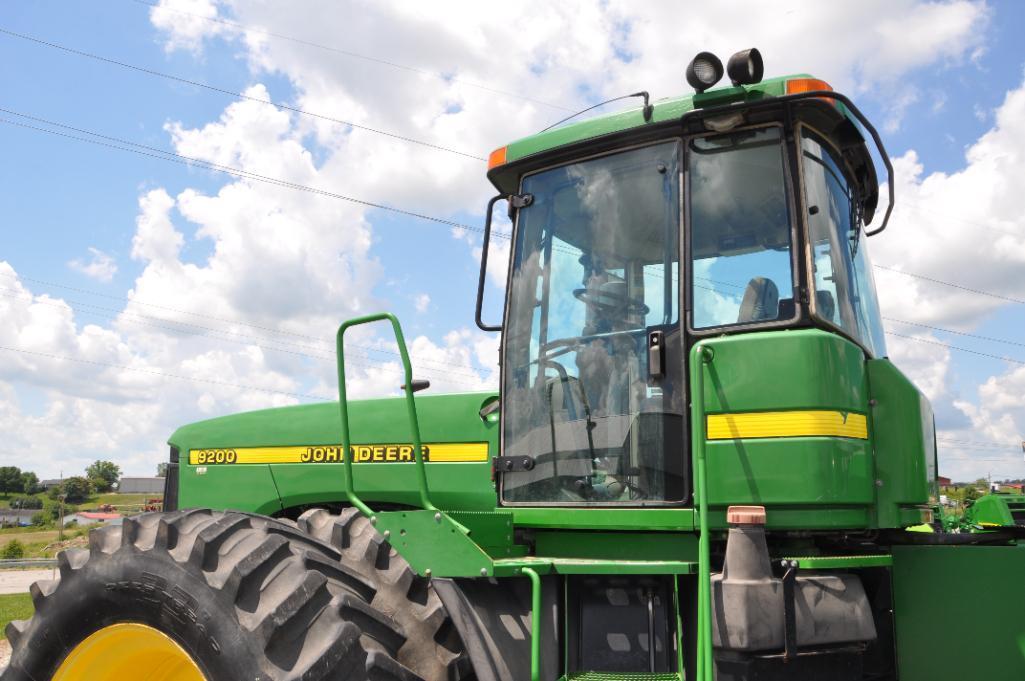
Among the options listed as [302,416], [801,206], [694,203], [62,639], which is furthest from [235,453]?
[801,206]

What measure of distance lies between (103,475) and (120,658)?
147 metres

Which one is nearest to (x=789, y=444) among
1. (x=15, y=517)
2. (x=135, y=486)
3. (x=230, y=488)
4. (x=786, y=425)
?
(x=786, y=425)

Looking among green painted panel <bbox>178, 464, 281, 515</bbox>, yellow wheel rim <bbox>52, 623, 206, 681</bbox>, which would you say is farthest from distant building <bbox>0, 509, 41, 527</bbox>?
yellow wheel rim <bbox>52, 623, 206, 681</bbox>

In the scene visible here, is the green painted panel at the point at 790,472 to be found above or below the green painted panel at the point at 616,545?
above

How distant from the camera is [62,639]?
3.90 m

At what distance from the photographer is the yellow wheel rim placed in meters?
3.76

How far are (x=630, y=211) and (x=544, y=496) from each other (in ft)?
4.61

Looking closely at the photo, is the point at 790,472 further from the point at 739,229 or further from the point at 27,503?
the point at 27,503

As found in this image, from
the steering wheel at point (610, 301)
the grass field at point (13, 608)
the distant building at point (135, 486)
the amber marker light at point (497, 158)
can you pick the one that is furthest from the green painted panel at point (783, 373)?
the distant building at point (135, 486)

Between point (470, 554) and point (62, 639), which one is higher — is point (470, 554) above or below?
above

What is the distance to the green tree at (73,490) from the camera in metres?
123

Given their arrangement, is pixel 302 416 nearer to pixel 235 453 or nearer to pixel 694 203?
pixel 235 453

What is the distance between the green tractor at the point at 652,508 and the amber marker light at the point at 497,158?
3cm

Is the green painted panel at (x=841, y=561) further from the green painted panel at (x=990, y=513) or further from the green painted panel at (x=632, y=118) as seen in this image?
the green painted panel at (x=990, y=513)
